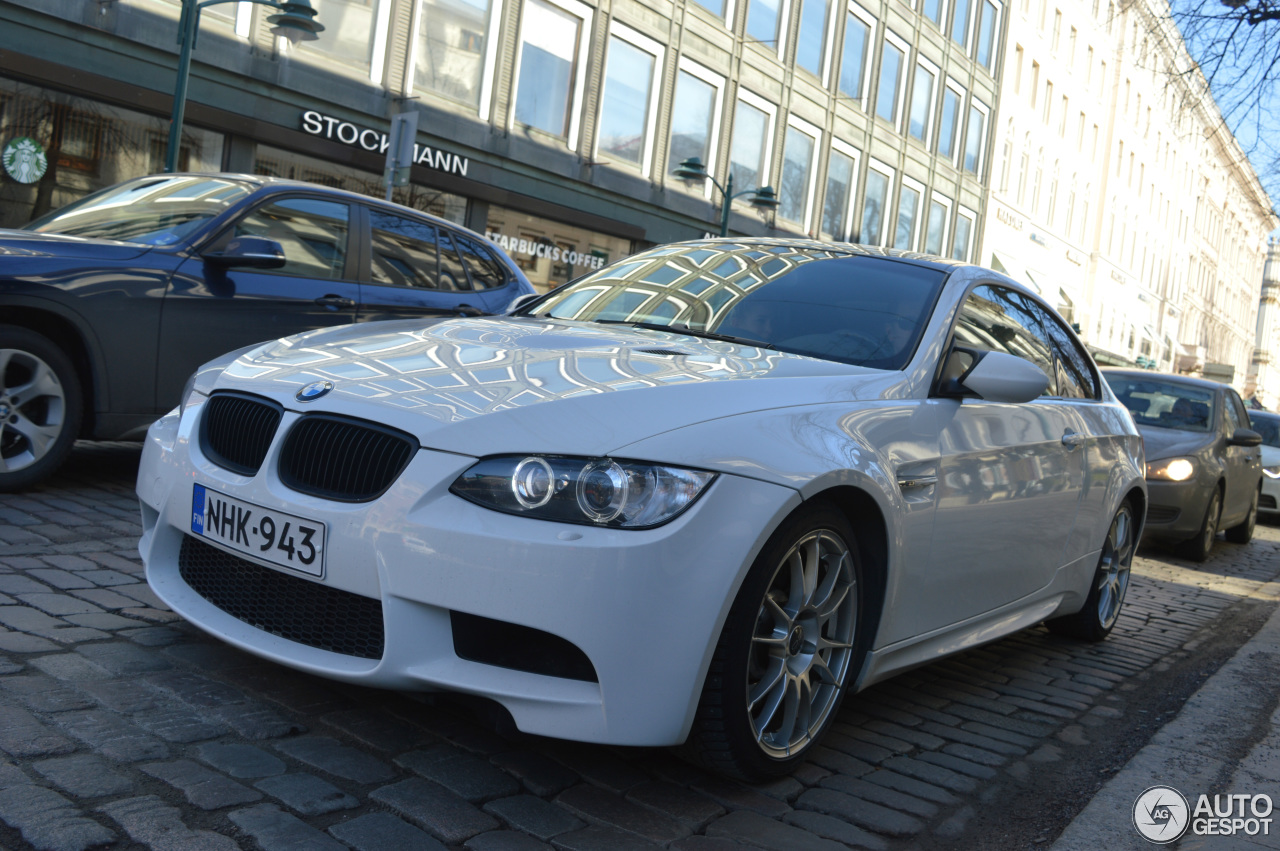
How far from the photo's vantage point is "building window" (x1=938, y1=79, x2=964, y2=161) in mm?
35594

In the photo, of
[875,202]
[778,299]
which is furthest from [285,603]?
[875,202]

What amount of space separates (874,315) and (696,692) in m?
1.69

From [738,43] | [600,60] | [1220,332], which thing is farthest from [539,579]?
[1220,332]

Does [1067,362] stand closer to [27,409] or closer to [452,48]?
[27,409]

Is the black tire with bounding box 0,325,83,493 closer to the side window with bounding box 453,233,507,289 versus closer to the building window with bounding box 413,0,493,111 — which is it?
the side window with bounding box 453,233,507,289

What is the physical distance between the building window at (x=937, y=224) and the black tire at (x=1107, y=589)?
1218 inches

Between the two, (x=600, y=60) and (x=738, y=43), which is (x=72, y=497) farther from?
(x=738, y=43)

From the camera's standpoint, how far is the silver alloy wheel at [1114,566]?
531 centimetres

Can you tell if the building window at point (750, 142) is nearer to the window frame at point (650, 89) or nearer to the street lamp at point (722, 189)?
the street lamp at point (722, 189)

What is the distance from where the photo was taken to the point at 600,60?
21125 millimetres

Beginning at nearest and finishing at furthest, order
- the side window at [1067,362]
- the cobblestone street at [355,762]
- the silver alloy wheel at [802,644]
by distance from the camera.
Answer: the cobblestone street at [355,762] → the silver alloy wheel at [802,644] → the side window at [1067,362]

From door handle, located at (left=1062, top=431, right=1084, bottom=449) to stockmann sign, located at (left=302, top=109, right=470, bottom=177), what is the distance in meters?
12.3

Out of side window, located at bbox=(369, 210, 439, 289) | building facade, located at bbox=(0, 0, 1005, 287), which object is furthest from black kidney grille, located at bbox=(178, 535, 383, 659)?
building facade, located at bbox=(0, 0, 1005, 287)
